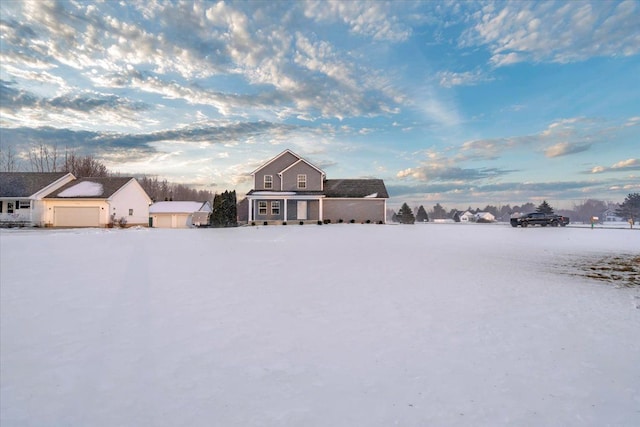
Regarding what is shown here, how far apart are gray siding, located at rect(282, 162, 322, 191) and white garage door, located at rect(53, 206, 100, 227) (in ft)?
68.8

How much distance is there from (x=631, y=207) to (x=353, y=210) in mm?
75688

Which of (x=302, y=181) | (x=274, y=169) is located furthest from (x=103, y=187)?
(x=302, y=181)

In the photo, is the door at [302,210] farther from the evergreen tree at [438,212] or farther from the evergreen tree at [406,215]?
the evergreen tree at [438,212]

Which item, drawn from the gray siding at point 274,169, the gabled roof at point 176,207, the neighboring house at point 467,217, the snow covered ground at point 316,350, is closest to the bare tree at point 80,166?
the gabled roof at point 176,207

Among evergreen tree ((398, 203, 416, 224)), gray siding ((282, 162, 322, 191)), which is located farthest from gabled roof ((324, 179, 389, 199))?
evergreen tree ((398, 203, 416, 224))

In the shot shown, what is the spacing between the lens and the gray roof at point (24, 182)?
36156 millimetres

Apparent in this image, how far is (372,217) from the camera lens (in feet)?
131

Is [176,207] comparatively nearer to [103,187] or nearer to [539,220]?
[103,187]

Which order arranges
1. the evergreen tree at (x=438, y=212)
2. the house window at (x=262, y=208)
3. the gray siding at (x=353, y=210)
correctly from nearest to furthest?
the house window at (x=262, y=208)
the gray siding at (x=353, y=210)
the evergreen tree at (x=438, y=212)

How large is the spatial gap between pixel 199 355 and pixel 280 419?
2.01 meters

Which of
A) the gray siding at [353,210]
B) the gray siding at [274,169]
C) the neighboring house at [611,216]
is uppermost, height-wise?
the gray siding at [274,169]

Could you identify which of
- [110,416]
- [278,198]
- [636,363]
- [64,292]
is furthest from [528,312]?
[278,198]

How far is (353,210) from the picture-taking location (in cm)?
3984

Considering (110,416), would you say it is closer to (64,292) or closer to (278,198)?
(64,292)
